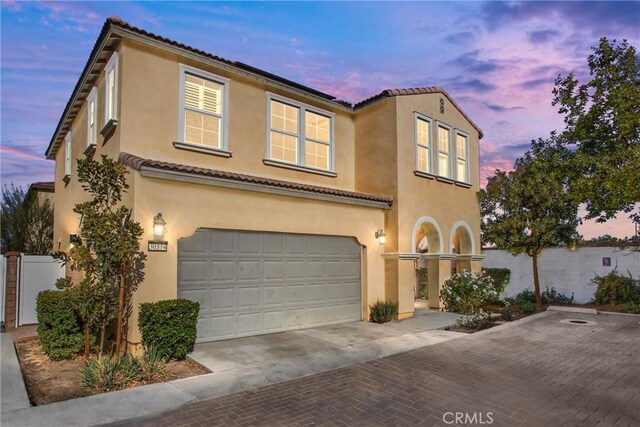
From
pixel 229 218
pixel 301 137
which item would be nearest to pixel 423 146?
pixel 301 137

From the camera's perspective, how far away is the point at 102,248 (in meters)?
6.89

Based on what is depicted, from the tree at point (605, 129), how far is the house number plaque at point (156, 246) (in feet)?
45.3

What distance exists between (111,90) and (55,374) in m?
6.19

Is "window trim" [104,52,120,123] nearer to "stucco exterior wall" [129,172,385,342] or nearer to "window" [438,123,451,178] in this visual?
"stucco exterior wall" [129,172,385,342]

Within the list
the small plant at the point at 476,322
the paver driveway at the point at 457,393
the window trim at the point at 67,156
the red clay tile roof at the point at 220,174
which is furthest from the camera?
the window trim at the point at 67,156

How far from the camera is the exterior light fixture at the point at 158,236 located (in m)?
7.86

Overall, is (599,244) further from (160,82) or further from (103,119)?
(103,119)

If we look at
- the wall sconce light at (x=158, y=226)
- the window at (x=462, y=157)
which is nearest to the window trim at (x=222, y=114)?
the wall sconce light at (x=158, y=226)

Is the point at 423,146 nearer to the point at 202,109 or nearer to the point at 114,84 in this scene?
the point at 202,109

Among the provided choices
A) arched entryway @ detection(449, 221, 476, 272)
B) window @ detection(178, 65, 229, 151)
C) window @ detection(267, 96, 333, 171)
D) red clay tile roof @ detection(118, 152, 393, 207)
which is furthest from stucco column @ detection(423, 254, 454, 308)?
window @ detection(178, 65, 229, 151)

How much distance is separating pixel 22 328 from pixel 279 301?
6981mm

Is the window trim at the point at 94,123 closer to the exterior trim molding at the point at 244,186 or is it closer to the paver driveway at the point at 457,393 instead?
the exterior trim molding at the point at 244,186

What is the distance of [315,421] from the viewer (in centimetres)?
499

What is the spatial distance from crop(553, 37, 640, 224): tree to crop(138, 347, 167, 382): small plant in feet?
46.8
